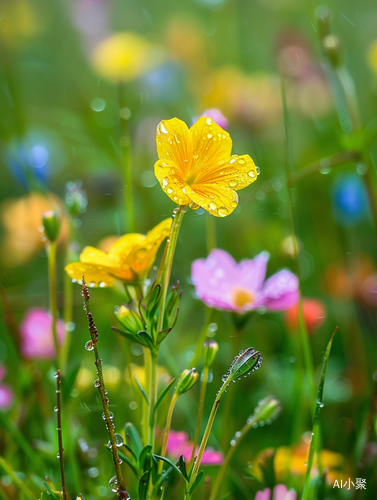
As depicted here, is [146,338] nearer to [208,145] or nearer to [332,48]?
[208,145]

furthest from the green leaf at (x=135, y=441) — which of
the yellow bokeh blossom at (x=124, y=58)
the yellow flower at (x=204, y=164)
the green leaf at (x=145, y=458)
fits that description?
the yellow bokeh blossom at (x=124, y=58)

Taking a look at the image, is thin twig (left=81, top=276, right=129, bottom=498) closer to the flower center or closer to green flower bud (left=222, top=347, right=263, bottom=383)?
green flower bud (left=222, top=347, right=263, bottom=383)

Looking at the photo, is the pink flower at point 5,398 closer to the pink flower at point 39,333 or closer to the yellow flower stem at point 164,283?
the pink flower at point 39,333

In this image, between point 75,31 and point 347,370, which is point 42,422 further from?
point 75,31

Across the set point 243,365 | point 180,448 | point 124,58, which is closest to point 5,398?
point 180,448

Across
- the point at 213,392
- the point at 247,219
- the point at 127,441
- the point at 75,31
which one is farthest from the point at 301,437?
the point at 75,31
